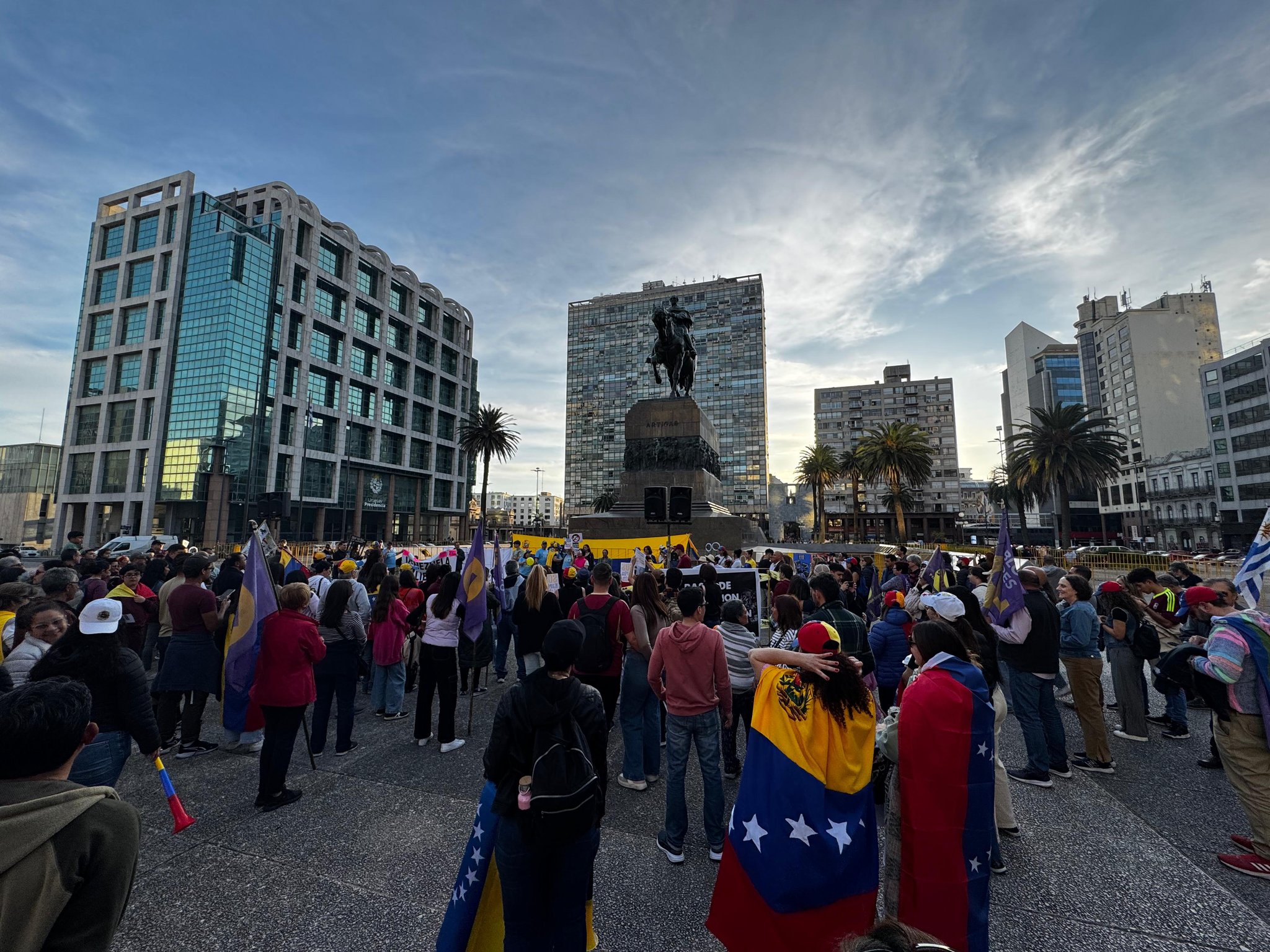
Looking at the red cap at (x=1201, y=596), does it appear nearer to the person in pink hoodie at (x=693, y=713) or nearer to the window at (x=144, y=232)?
the person in pink hoodie at (x=693, y=713)

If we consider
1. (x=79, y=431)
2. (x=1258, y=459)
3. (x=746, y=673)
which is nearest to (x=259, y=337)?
(x=79, y=431)

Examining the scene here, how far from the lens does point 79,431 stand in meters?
53.7

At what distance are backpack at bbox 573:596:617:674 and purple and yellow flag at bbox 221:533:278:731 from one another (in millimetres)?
3113

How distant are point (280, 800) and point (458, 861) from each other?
6.56 ft

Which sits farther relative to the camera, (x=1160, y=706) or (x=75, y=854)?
(x=1160, y=706)

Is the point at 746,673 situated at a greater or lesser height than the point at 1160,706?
greater

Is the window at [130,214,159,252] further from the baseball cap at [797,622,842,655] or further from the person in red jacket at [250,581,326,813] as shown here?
the baseball cap at [797,622,842,655]

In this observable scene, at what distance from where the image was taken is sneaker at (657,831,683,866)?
400 centimetres

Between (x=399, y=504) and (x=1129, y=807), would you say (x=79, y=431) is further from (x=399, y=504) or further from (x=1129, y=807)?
(x=1129, y=807)

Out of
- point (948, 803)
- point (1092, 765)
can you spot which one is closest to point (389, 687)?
point (948, 803)

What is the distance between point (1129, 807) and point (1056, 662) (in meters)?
1.37

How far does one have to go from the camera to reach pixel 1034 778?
531 cm

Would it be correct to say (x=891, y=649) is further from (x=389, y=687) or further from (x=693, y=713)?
(x=389, y=687)

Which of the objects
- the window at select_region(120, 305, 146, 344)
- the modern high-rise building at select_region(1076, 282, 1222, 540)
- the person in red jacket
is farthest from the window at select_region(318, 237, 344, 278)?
the modern high-rise building at select_region(1076, 282, 1222, 540)
